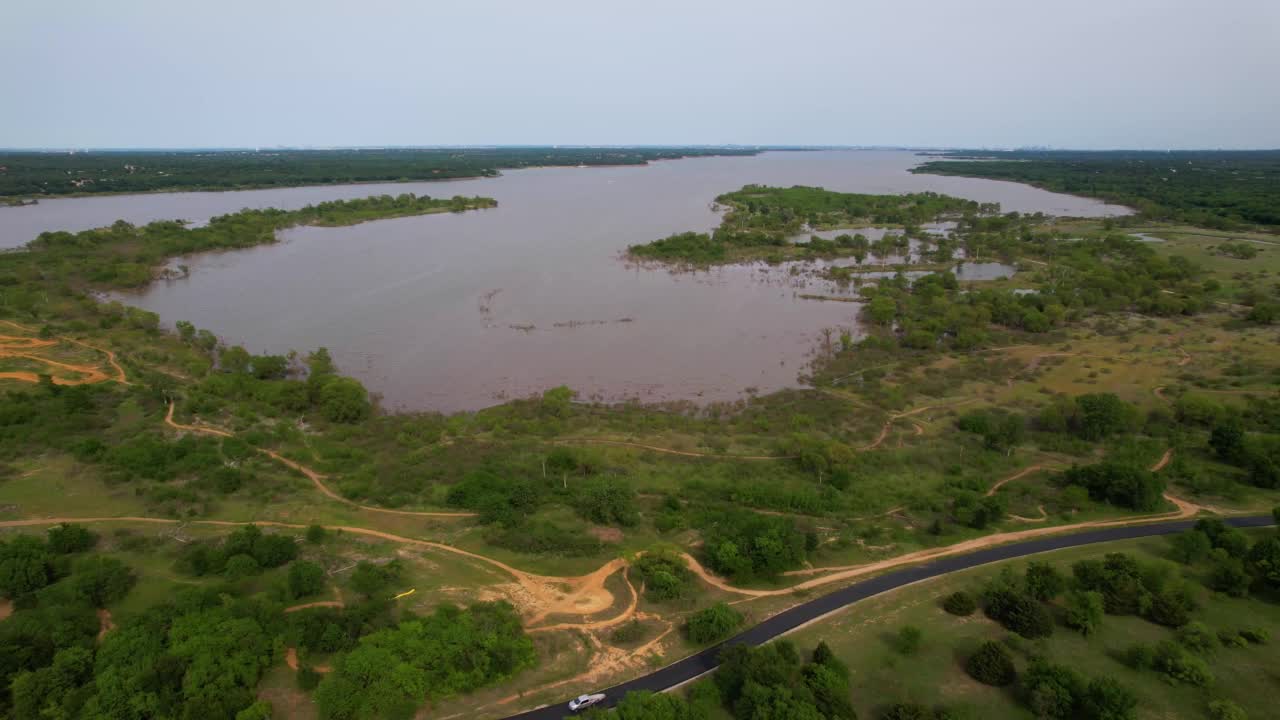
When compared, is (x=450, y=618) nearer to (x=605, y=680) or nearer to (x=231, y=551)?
(x=605, y=680)

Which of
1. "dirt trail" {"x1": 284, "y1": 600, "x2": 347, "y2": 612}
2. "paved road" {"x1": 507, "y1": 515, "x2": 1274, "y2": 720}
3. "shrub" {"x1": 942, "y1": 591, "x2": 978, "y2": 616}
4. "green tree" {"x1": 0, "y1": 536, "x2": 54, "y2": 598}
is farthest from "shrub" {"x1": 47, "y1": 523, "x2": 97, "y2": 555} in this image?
"shrub" {"x1": 942, "y1": 591, "x2": 978, "y2": 616}

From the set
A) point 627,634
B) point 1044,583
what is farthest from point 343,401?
point 1044,583

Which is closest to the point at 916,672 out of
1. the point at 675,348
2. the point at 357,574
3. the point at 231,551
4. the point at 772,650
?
the point at 772,650

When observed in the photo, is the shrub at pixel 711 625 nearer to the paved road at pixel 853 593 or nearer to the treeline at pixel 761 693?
the paved road at pixel 853 593

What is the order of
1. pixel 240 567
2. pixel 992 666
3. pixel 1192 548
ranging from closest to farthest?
1. pixel 992 666
2. pixel 240 567
3. pixel 1192 548

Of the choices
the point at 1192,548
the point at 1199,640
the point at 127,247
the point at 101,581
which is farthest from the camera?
the point at 127,247

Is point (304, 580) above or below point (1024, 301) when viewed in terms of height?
below

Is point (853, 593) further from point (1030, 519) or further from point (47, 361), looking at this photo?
point (47, 361)
